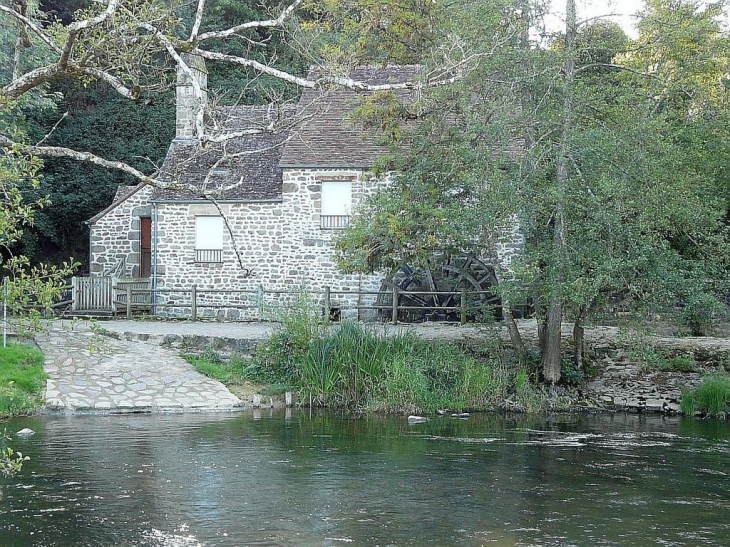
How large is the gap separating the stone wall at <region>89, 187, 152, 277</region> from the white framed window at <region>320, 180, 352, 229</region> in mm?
5631

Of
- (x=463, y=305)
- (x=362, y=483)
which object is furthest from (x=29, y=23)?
(x=463, y=305)

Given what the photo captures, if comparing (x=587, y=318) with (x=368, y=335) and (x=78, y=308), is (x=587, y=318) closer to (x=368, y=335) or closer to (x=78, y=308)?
(x=368, y=335)

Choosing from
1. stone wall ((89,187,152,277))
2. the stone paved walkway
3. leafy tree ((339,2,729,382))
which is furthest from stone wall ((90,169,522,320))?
leafy tree ((339,2,729,382))

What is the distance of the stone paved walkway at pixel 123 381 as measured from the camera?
14305 millimetres

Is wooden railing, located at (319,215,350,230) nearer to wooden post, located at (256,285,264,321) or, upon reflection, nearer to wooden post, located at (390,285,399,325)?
wooden post, located at (256,285,264,321)

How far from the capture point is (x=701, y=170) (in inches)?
725

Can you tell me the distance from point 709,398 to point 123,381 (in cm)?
999

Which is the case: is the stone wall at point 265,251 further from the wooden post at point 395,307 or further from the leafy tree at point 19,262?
the leafy tree at point 19,262

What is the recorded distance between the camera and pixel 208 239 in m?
22.4

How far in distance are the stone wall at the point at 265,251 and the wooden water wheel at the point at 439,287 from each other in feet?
2.49

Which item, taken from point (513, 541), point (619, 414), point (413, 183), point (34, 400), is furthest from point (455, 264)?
point (513, 541)

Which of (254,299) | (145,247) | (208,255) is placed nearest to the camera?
(254,299)

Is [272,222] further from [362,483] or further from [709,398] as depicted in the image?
[362,483]

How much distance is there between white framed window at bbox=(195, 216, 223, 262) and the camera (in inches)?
877
